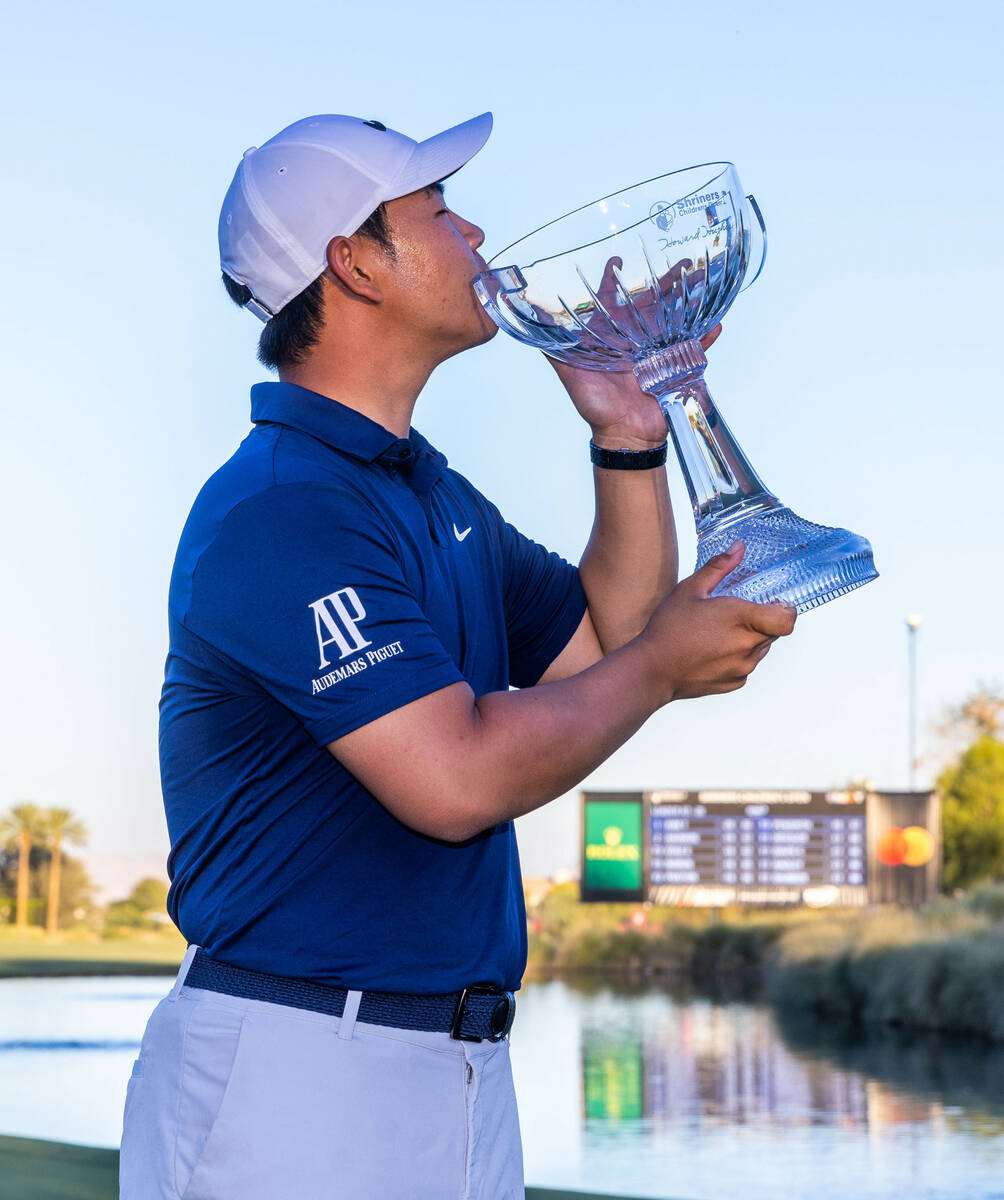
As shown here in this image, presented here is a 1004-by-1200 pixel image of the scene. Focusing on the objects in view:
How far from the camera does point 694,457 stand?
1483mm


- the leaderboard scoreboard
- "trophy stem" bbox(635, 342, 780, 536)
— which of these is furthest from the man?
the leaderboard scoreboard

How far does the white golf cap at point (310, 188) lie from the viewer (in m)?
1.49

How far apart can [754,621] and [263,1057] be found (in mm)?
534

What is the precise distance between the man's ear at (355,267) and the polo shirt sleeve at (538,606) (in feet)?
1.02

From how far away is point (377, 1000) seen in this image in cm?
135

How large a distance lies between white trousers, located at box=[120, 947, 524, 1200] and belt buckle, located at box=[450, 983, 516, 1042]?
0.5 inches

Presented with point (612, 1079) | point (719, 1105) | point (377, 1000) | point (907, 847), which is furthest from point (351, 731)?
point (907, 847)

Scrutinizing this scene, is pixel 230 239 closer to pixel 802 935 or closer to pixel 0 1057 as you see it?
pixel 0 1057

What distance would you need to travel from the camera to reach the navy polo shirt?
1.24m

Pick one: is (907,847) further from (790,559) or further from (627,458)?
(790,559)

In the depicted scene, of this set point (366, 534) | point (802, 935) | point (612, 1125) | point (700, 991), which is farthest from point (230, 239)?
point (700, 991)

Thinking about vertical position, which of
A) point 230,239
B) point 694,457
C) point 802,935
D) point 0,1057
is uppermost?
point 230,239

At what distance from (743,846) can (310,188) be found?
830 inches

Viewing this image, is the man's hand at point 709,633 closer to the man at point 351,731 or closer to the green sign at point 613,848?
the man at point 351,731
